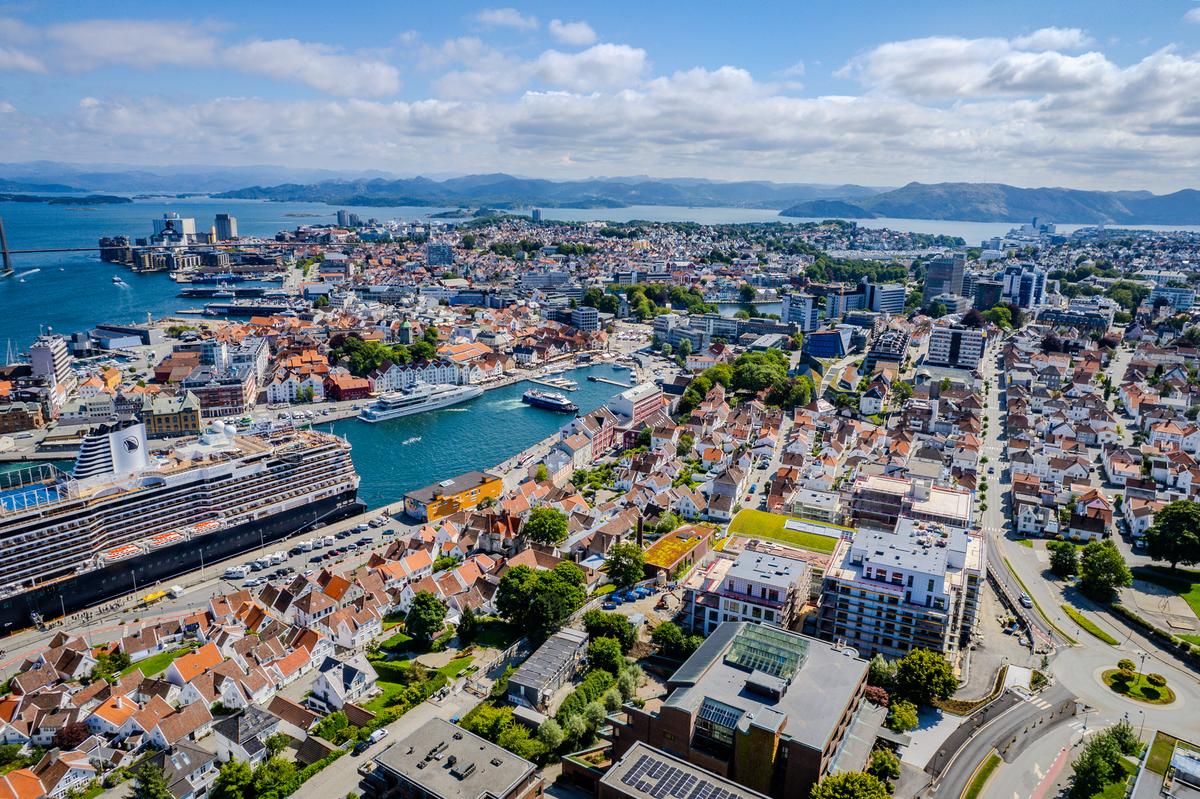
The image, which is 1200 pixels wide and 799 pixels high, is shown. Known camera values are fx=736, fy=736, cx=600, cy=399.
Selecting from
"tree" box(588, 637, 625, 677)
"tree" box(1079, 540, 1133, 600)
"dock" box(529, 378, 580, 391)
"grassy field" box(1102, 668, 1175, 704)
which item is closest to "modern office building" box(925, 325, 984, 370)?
"dock" box(529, 378, 580, 391)

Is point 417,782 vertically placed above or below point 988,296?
below

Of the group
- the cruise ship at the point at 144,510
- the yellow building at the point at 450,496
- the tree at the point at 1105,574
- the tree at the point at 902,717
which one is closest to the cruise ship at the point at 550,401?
the yellow building at the point at 450,496

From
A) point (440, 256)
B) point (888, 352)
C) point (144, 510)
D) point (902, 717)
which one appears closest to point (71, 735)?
point (144, 510)

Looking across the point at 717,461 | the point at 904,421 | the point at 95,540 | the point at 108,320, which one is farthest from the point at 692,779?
the point at 108,320

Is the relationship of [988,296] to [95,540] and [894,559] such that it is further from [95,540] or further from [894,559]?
[95,540]

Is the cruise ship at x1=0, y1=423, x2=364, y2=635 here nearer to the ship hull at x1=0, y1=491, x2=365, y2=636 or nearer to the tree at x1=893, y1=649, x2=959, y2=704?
the ship hull at x1=0, y1=491, x2=365, y2=636

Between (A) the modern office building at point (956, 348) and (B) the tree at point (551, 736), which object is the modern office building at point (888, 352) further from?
(B) the tree at point (551, 736)
